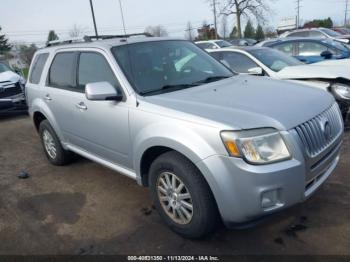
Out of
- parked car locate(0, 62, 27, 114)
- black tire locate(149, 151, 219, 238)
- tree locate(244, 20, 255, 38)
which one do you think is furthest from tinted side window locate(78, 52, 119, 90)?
tree locate(244, 20, 255, 38)

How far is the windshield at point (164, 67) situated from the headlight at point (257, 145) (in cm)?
116

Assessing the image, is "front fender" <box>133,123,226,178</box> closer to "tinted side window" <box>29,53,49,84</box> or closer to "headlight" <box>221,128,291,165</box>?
"headlight" <box>221,128,291,165</box>

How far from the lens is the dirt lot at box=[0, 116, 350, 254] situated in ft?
9.99

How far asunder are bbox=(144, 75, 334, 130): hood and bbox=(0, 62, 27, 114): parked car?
→ 7959 mm

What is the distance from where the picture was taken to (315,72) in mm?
5684

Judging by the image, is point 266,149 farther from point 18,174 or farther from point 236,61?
point 236,61

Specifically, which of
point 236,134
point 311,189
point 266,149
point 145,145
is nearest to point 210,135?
point 236,134

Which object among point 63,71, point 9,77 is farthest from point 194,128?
point 9,77

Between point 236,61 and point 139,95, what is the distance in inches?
163

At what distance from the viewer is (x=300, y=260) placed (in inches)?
109

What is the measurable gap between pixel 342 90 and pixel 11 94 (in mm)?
8747

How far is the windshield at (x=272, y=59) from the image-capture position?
661cm

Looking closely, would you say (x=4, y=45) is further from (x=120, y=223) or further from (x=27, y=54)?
(x=120, y=223)

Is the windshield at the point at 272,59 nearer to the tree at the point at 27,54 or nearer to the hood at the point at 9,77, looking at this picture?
the hood at the point at 9,77
